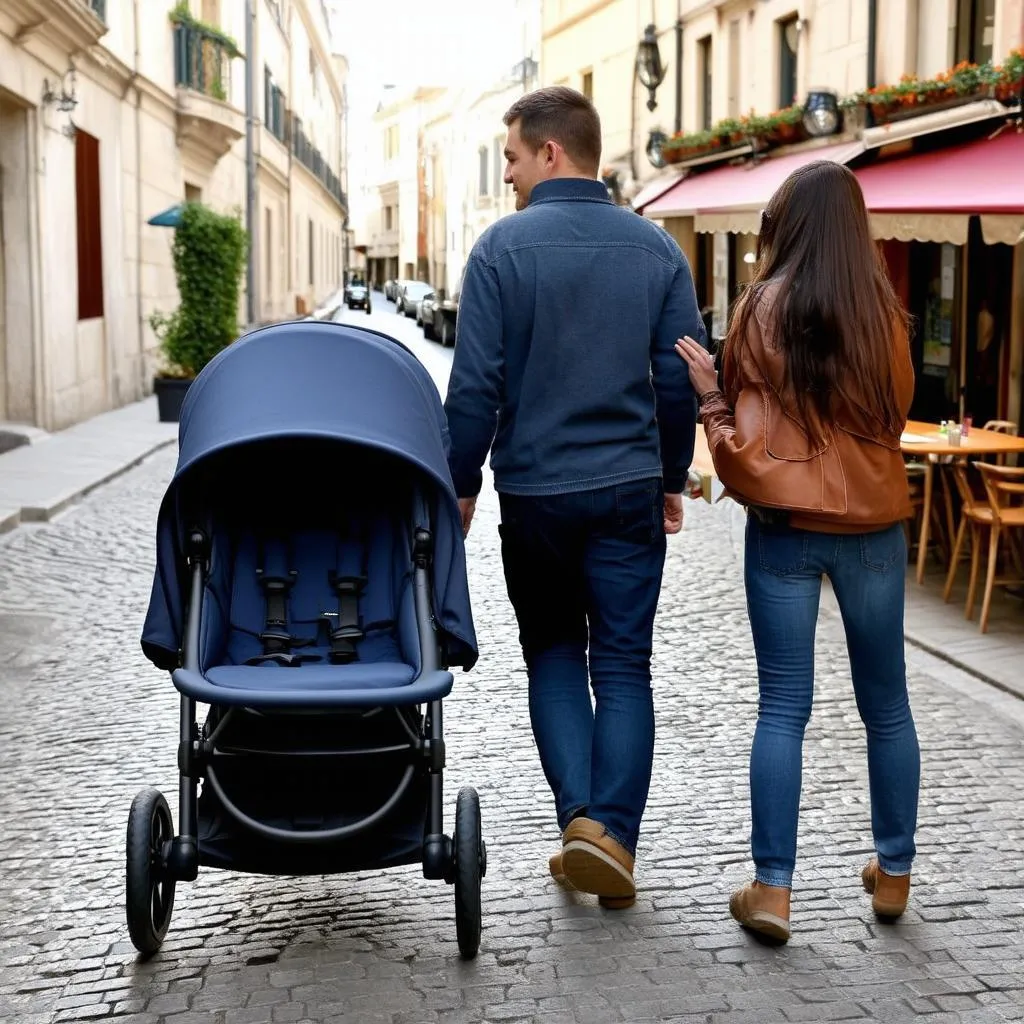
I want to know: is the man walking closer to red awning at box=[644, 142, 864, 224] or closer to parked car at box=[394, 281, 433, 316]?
red awning at box=[644, 142, 864, 224]

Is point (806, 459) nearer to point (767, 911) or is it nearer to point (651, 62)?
point (767, 911)

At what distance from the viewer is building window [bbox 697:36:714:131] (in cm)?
2286

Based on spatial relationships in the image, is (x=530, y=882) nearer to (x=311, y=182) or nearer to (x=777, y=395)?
(x=777, y=395)

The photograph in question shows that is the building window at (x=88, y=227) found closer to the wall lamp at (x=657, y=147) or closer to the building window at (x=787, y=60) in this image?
the wall lamp at (x=657, y=147)

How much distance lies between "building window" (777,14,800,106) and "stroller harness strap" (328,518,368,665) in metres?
16.2

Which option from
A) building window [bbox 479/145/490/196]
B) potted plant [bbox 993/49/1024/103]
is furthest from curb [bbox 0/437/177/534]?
building window [bbox 479/145/490/196]

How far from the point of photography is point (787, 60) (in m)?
19.5

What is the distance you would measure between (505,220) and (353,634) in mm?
1047

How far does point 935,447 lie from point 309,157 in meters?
44.2

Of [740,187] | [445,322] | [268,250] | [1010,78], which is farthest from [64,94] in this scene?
[268,250]

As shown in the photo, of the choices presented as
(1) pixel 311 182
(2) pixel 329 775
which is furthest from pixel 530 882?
(1) pixel 311 182

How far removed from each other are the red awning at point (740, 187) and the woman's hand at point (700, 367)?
9.98m

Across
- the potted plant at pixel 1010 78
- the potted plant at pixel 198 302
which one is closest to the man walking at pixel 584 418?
the potted plant at pixel 1010 78

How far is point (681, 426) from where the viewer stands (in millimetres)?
4016
